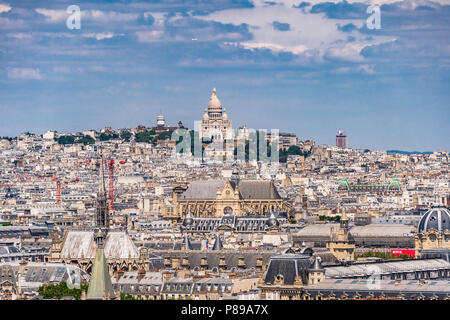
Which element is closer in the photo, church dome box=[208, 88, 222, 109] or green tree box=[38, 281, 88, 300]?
green tree box=[38, 281, 88, 300]

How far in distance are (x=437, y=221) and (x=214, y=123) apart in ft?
361

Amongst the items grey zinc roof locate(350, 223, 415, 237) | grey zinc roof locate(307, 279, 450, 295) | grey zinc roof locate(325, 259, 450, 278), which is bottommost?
grey zinc roof locate(350, 223, 415, 237)

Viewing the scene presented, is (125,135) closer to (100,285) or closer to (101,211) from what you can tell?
(101,211)

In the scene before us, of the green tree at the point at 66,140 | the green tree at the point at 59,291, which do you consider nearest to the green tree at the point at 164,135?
the green tree at the point at 66,140

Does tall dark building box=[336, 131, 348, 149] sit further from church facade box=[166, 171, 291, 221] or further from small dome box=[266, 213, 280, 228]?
small dome box=[266, 213, 280, 228]

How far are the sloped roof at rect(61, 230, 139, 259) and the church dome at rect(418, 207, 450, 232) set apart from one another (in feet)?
35.7

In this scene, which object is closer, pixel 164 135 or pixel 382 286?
pixel 382 286

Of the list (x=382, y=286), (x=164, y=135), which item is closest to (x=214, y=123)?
(x=164, y=135)

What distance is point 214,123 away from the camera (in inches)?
6560

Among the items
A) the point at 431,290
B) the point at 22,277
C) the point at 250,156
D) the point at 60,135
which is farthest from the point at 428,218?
the point at 60,135

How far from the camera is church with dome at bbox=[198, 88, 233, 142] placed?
163 metres

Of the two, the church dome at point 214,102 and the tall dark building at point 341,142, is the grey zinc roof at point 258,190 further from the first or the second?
the tall dark building at point 341,142

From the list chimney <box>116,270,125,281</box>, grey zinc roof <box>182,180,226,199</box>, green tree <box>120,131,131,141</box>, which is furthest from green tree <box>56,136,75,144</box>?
chimney <box>116,270,125,281</box>
